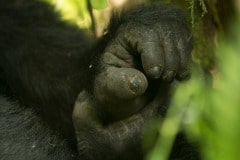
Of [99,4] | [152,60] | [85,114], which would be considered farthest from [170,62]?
[99,4]

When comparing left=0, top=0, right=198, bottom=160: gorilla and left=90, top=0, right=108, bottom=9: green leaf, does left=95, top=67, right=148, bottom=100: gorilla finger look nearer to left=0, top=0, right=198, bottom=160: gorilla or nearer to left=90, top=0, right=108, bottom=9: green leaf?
left=0, top=0, right=198, bottom=160: gorilla

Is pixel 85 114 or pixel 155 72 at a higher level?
pixel 155 72

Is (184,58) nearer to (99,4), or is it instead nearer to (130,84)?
(130,84)

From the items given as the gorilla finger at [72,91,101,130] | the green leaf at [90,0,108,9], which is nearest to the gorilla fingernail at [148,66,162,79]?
the gorilla finger at [72,91,101,130]

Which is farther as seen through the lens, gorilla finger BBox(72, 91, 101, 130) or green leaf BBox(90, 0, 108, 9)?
green leaf BBox(90, 0, 108, 9)

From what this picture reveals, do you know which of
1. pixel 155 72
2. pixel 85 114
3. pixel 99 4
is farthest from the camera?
pixel 99 4

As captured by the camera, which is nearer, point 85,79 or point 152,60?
point 152,60

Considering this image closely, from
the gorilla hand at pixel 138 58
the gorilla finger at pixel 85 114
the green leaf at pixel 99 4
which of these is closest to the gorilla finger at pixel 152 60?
the gorilla hand at pixel 138 58

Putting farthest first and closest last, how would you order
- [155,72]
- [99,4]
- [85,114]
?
[99,4] < [85,114] < [155,72]
